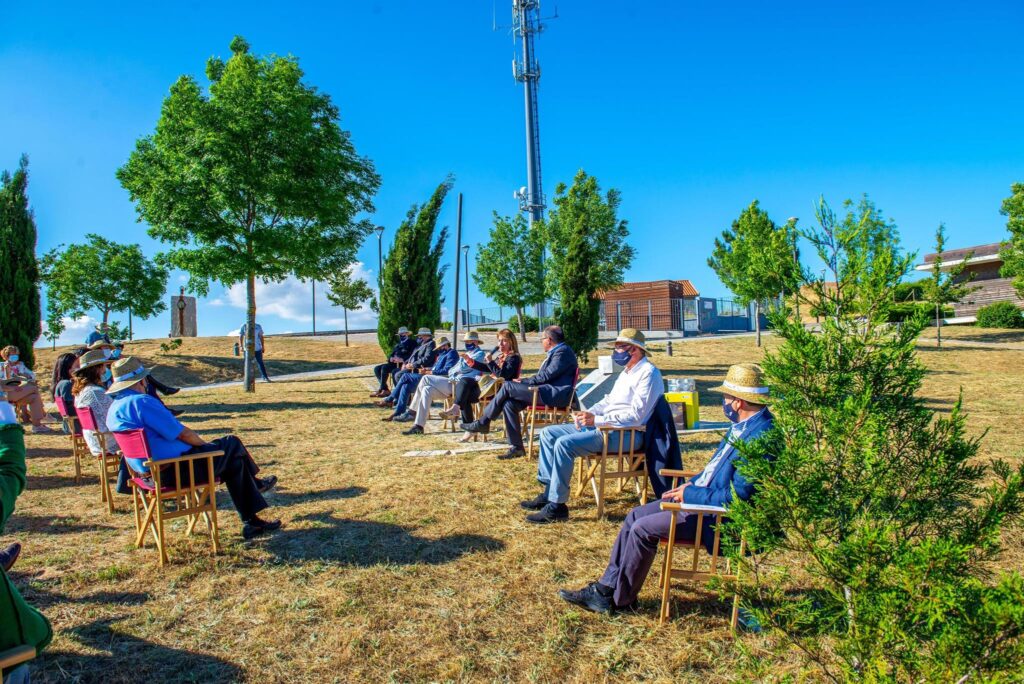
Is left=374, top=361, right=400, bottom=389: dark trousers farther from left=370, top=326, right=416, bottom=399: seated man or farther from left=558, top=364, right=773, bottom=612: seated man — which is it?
left=558, top=364, right=773, bottom=612: seated man

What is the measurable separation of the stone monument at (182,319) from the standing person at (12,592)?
34020 mm

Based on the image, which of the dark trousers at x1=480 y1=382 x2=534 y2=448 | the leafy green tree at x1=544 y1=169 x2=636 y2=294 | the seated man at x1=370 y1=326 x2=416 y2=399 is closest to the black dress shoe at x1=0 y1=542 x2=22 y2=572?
the dark trousers at x1=480 y1=382 x2=534 y2=448

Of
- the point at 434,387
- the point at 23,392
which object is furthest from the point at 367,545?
the point at 23,392

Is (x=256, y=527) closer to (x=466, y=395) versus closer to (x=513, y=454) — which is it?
(x=513, y=454)

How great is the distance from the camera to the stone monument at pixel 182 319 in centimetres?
3216

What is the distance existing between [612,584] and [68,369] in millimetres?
9764

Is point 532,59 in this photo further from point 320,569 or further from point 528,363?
point 320,569

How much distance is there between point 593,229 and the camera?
25828 mm

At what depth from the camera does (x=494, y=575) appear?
12.8 ft

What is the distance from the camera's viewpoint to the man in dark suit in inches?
277

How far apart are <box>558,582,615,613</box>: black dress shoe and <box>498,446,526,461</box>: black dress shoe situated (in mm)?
3684

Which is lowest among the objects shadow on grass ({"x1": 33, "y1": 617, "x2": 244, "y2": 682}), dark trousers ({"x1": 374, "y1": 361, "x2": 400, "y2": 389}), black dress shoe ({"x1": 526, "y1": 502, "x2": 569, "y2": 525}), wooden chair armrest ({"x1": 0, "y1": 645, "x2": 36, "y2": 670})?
shadow on grass ({"x1": 33, "y1": 617, "x2": 244, "y2": 682})

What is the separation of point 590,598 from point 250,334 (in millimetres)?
14506

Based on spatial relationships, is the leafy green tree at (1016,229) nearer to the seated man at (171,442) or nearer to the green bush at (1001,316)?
the green bush at (1001,316)
